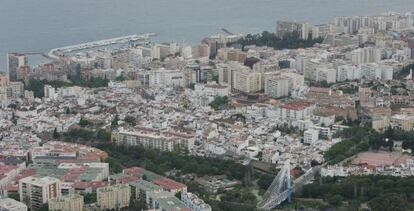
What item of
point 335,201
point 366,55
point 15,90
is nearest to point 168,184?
point 335,201

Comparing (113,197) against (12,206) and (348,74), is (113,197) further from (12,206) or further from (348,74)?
(348,74)

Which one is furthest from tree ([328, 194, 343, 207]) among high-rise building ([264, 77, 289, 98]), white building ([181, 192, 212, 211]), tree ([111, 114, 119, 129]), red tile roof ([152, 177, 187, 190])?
high-rise building ([264, 77, 289, 98])

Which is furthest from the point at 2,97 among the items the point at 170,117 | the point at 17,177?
the point at 17,177

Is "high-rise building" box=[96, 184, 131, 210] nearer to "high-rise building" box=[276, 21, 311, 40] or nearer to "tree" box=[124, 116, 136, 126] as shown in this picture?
"tree" box=[124, 116, 136, 126]

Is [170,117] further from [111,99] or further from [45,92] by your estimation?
[45,92]

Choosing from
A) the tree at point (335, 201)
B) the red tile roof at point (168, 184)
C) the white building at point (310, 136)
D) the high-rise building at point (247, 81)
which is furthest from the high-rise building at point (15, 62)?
the tree at point (335, 201)
